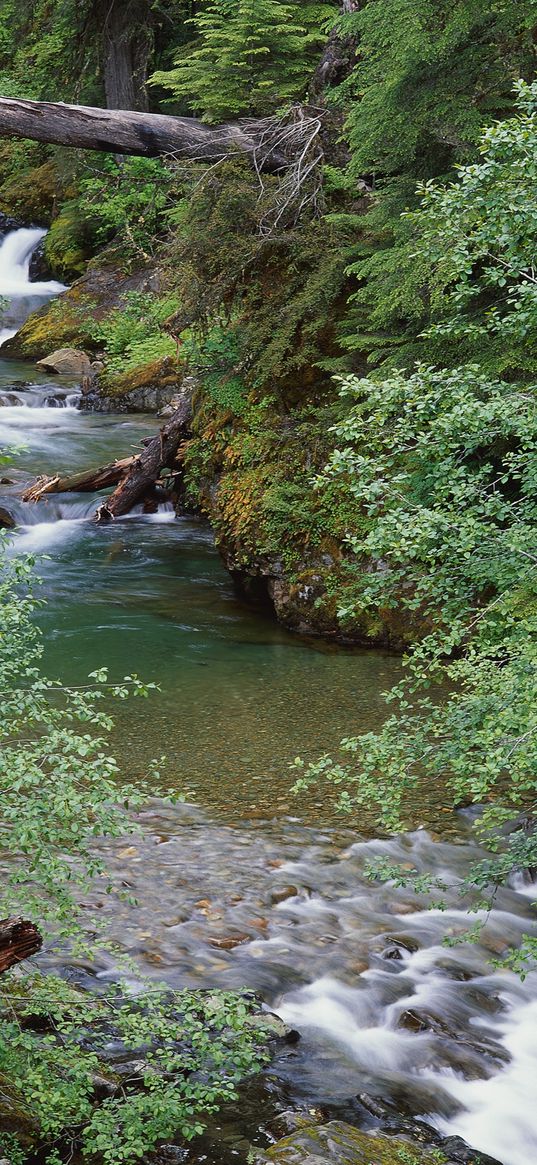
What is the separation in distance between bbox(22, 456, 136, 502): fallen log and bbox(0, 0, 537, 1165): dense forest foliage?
1162mm

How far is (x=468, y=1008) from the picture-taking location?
16.9ft

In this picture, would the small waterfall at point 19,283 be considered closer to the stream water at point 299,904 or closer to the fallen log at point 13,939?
the stream water at point 299,904

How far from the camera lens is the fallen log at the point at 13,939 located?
12.0 feet

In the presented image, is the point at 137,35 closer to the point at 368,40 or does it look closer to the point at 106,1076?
the point at 368,40

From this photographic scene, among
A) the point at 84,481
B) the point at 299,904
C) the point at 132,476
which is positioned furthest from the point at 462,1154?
the point at 84,481

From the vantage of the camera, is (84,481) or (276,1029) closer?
(276,1029)

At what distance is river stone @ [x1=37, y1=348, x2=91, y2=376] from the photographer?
21266 millimetres

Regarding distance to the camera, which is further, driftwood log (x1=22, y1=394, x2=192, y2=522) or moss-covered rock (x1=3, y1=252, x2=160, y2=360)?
moss-covered rock (x1=3, y1=252, x2=160, y2=360)

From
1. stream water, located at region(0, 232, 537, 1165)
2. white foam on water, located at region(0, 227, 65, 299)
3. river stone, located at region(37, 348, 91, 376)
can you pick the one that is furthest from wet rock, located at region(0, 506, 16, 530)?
white foam on water, located at region(0, 227, 65, 299)

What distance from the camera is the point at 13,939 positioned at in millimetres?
3652

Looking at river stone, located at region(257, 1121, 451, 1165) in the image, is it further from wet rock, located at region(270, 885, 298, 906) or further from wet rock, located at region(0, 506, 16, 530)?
wet rock, located at region(0, 506, 16, 530)

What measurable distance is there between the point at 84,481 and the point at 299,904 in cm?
945

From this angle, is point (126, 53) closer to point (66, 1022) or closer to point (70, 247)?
point (70, 247)

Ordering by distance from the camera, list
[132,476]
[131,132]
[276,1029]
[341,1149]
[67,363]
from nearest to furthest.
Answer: [341,1149] → [276,1029] → [131,132] → [132,476] → [67,363]
